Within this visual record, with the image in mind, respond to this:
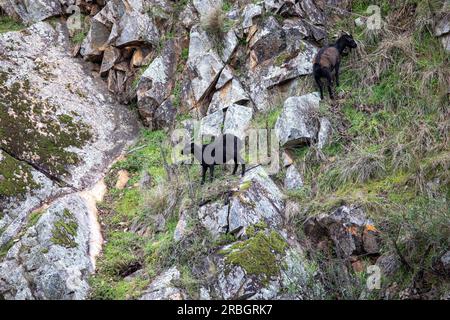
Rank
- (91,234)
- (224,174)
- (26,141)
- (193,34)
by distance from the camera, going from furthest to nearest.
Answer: (193,34), (26,141), (224,174), (91,234)

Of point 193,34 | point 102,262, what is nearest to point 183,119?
point 193,34

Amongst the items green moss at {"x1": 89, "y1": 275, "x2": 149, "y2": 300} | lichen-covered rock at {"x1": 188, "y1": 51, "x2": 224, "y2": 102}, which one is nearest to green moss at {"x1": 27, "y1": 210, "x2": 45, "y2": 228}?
green moss at {"x1": 89, "y1": 275, "x2": 149, "y2": 300}

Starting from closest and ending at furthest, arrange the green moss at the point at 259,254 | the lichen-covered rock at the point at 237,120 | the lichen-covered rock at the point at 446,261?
the lichen-covered rock at the point at 446,261
the green moss at the point at 259,254
the lichen-covered rock at the point at 237,120

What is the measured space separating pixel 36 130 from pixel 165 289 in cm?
466

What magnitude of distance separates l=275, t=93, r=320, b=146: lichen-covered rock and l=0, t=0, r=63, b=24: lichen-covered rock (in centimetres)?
652

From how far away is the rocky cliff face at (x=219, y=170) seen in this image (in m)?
7.24

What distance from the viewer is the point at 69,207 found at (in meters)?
8.44

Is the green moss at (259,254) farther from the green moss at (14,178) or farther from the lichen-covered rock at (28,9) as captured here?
the lichen-covered rock at (28,9)

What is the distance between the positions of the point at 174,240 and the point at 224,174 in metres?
1.74

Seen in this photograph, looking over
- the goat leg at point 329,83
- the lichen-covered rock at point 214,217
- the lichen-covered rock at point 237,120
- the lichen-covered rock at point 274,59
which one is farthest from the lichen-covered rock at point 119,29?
the lichen-covered rock at point 214,217

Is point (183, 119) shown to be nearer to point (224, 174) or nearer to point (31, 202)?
point (224, 174)

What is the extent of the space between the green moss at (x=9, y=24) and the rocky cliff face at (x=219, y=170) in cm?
22

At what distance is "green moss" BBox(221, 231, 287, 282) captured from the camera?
7.09m

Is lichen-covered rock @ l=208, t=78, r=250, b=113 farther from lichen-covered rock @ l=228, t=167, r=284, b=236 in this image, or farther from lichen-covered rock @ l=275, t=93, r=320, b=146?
lichen-covered rock @ l=228, t=167, r=284, b=236
